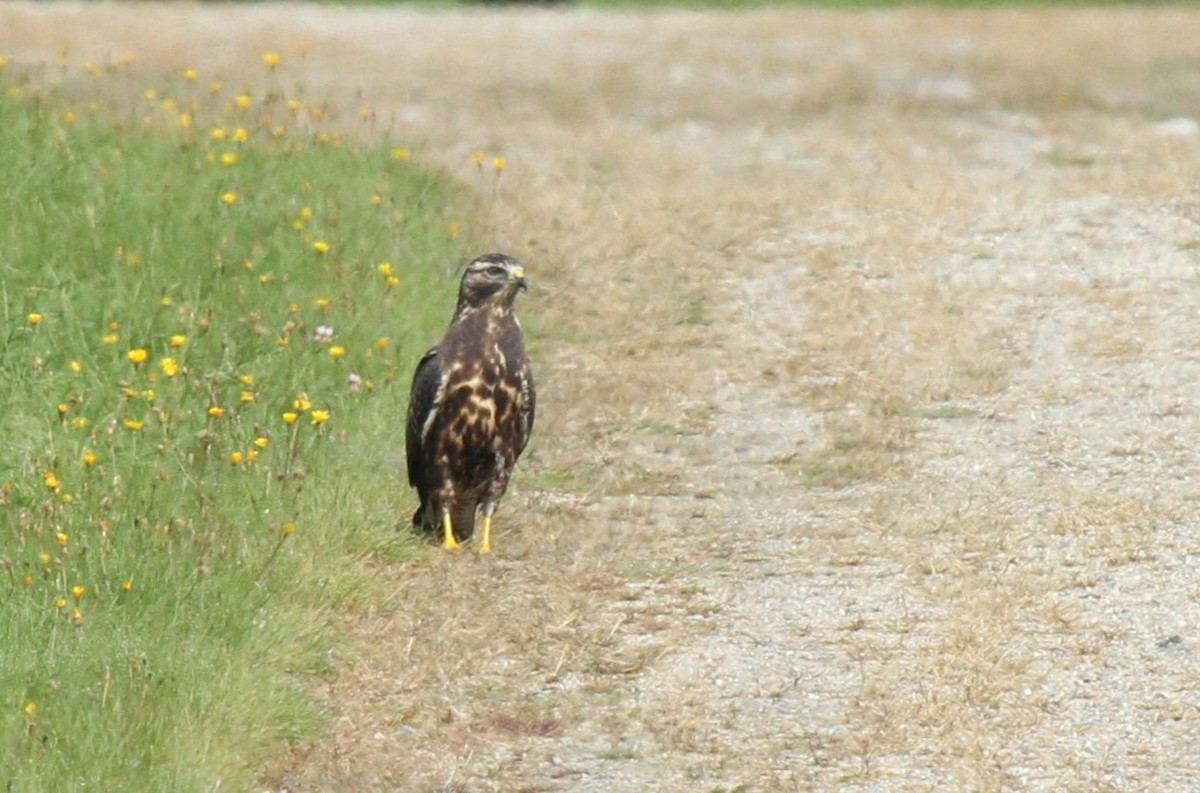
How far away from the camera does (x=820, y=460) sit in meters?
9.45

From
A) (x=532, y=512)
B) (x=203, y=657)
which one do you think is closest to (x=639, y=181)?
(x=532, y=512)

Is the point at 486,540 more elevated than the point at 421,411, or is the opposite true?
the point at 421,411

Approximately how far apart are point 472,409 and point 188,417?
4.16 ft

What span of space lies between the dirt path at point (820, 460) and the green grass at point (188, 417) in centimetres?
38

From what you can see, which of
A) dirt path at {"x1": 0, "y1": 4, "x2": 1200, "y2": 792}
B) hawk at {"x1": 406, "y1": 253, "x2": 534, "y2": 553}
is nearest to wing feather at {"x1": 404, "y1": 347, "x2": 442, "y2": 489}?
hawk at {"x1": 406, "y1": 253, "x2": 534, "y2": 553}

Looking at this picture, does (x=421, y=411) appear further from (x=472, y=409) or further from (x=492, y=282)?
(x=492, y=282)

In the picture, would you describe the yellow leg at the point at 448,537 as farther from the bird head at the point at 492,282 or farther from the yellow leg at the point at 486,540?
the bird head at the point at 492,282

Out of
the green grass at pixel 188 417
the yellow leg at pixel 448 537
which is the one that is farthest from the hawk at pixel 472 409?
the green grass at pixel 188 417

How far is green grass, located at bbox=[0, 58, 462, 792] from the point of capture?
250 inches

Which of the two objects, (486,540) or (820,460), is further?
(820,460)

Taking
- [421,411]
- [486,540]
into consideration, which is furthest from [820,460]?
[421,411]

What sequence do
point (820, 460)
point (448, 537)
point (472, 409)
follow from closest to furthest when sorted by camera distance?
point (472, 409) → point (448, 537) → point (820, 460)

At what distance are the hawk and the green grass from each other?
0.27m

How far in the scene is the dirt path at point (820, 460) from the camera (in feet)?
21.8
